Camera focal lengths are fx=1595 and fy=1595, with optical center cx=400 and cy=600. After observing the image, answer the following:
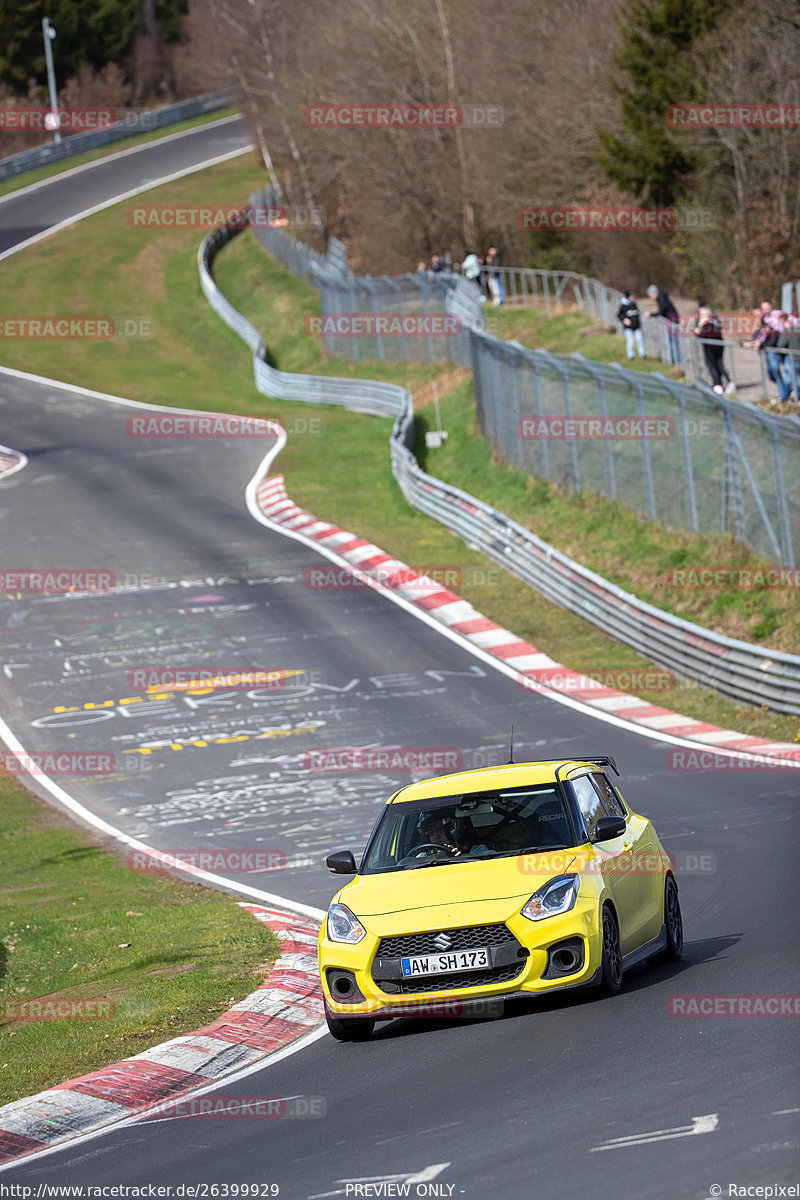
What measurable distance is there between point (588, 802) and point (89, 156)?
281ft

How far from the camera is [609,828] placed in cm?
956

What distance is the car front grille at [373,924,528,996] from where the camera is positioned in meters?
8.99

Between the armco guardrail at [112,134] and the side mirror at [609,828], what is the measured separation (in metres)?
82.6

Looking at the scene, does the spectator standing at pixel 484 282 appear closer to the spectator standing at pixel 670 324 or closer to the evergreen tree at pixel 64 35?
the spectator standing at pixel 670 324

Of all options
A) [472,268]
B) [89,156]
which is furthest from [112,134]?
[472,268]

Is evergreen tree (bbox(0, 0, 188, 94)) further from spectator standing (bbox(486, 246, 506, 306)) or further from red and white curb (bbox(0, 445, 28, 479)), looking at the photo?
red and white curb (bbox(0, 445, 28, 479))

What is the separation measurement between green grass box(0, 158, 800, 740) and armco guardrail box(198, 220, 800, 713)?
9.9 inches

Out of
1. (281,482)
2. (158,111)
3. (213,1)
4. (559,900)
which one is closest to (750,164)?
(281,482)

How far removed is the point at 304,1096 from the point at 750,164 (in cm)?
3935

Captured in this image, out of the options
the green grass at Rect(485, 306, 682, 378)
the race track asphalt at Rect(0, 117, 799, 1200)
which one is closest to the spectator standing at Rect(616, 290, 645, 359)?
the green grass at Rect(485, 306, 682, 378)

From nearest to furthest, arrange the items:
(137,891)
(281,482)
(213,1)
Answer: (137,891)
(281,482)
(213,1)

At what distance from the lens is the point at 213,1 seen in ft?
269

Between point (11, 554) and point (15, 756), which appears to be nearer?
point (15, 756)

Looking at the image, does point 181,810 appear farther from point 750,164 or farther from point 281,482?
point 750,164
